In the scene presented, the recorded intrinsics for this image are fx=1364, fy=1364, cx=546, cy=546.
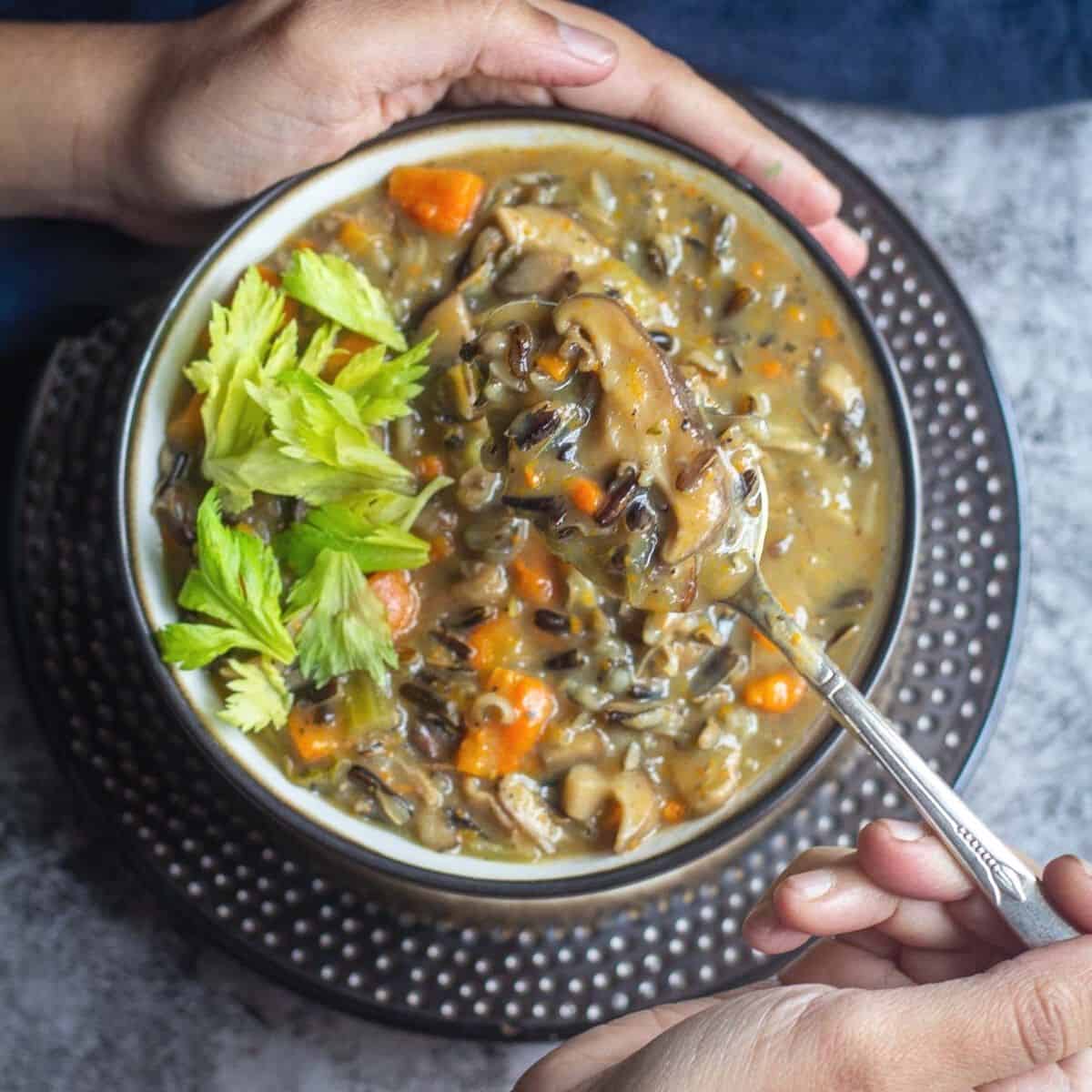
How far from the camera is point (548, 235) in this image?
123 inches

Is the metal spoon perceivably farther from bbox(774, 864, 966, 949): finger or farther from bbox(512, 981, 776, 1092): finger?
bbox(512, 981, 776, 1092): finger

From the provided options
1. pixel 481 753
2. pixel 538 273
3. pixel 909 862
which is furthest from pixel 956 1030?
pixel 538 273

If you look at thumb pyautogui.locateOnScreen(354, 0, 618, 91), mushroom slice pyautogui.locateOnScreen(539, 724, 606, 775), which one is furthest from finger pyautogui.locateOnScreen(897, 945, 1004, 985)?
thumb pyautogui.locateOnScreen(354, 0, 618, 91)

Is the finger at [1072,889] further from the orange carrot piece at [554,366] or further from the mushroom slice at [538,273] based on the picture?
the mushroom slice at [538,273]

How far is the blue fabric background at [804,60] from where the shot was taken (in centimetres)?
370

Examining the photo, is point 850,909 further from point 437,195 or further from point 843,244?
point 437,195

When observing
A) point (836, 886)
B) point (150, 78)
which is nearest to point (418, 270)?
point (150, 78)

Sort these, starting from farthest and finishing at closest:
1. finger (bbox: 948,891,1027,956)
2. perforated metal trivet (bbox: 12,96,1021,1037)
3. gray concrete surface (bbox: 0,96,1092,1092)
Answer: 1. gray concrete surface (bbox: 0,96,1092,1092)
2. perforated metal trivet (bbox: 12,96,1021,1037)
3. finger (bbox: 948,891,1027,956)

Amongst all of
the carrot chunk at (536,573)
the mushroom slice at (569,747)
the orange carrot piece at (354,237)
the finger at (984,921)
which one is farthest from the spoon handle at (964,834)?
the orange carrot piece at (354,237)

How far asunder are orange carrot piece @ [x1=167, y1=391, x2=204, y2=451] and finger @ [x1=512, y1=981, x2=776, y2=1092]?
5.15ft

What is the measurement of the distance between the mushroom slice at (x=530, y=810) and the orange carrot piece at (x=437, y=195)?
1299mm

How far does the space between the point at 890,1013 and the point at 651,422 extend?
3.76ft

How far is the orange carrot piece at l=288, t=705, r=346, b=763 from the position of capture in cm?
314

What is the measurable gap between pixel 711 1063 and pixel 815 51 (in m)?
2.76
